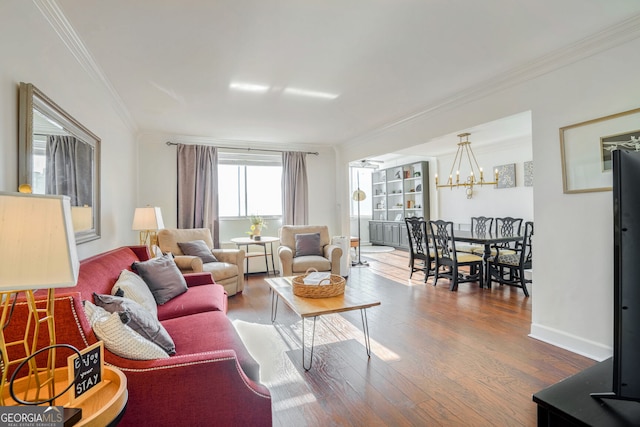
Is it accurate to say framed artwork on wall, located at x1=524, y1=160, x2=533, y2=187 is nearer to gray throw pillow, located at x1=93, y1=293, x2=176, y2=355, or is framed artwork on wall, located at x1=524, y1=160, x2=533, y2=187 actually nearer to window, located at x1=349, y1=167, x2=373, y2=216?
window, located at x1=349, y1=167, x2=373, y2=216

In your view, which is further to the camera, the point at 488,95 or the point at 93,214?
the point at 488,95

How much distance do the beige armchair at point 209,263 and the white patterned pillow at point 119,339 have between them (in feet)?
8.41

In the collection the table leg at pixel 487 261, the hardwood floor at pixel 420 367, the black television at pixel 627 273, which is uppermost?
the black television at pixel 627 273

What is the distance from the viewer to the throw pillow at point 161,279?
8.23ft

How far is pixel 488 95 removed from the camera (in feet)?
10.5

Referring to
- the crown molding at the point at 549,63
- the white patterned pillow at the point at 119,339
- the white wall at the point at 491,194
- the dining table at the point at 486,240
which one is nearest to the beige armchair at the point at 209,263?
the white patterned pillow at the point at 119,339

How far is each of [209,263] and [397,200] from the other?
228 inches

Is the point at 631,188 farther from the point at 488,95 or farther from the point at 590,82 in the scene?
the point at 488,95

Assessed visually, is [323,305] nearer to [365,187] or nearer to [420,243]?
[420,243]

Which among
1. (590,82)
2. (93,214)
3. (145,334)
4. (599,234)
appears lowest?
(145,334)

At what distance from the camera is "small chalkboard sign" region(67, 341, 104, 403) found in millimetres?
904

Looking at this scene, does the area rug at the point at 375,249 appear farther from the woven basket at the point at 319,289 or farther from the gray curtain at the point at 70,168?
the gray curtain at the point at 70,168

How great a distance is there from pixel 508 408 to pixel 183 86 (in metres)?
3.68

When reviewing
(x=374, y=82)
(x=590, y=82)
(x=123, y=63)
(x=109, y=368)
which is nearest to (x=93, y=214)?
(x=123, y=63)
